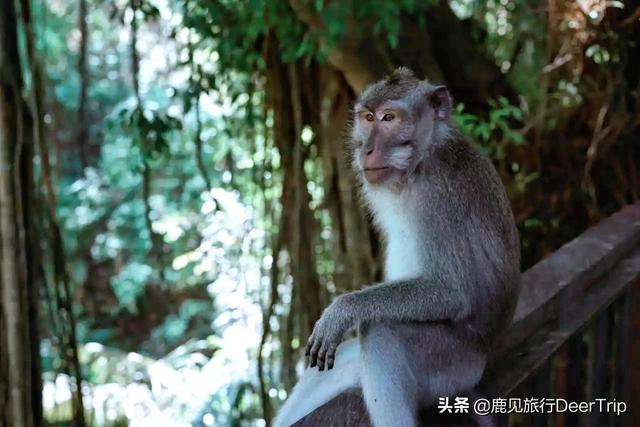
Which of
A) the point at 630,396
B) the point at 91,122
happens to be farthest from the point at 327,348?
the point at 91,122

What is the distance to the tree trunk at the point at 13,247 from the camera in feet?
8.57

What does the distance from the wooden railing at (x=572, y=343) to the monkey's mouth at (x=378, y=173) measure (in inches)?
17.4

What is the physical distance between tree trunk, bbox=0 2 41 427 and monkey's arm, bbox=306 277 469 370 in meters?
1.25

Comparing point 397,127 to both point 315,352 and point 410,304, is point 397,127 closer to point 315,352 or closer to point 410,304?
point 410,304

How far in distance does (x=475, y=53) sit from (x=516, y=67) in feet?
1.67

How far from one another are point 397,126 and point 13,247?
140 centimetres

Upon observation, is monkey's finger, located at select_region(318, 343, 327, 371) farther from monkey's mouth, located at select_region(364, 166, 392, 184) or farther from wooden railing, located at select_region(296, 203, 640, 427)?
monkey's mouth, located at select_region(364, 166, 392, 184)

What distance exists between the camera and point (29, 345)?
267cm

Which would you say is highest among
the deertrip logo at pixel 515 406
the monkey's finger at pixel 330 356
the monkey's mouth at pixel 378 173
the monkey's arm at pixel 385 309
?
the monkey's mouth at pixel 378 173

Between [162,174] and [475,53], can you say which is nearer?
[475,53]

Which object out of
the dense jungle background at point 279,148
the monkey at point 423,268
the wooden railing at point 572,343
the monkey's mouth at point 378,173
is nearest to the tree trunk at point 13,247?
the dense jungle background at point 279,148

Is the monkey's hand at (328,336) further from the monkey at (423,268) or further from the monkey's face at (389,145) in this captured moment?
the monkey's face at (389,145)

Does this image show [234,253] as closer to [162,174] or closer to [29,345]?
[29,345]

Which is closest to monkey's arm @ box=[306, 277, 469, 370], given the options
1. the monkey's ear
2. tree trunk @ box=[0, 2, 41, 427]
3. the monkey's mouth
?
the monkey's mouth
